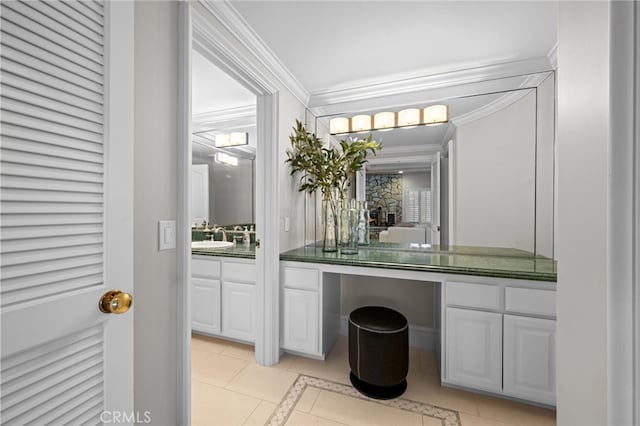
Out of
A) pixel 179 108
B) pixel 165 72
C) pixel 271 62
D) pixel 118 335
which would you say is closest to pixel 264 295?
pixel 118 335

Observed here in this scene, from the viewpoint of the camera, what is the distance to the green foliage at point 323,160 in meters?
2.30

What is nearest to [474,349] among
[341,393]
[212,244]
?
[341,393]

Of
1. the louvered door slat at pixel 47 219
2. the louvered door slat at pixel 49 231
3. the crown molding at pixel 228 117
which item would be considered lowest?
the louvered door slat at pixel 49 231

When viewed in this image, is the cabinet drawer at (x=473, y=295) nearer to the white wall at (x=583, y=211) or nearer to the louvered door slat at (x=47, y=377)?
the white wall at (x=583, y=211)

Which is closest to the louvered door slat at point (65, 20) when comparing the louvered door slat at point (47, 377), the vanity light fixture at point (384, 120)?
the louvered door slat at point (47, 377)

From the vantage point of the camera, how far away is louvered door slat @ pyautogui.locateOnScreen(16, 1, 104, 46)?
667 millimetres

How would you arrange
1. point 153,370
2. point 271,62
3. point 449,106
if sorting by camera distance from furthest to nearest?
1. point 449,106
2. point 271,62
3. point 153,370

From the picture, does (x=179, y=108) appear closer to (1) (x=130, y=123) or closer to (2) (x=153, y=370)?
(1) (x=130, y=123)

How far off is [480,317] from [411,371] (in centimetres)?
73

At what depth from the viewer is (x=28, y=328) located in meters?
0.64

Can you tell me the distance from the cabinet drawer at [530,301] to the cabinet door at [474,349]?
0.38ft

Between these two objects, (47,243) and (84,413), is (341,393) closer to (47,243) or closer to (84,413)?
(84,413)

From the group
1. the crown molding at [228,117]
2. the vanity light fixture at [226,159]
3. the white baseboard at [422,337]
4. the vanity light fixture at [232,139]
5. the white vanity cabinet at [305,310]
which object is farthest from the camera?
the vanity light fixture at [226,159]

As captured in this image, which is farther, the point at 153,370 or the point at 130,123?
the point at 153,370
